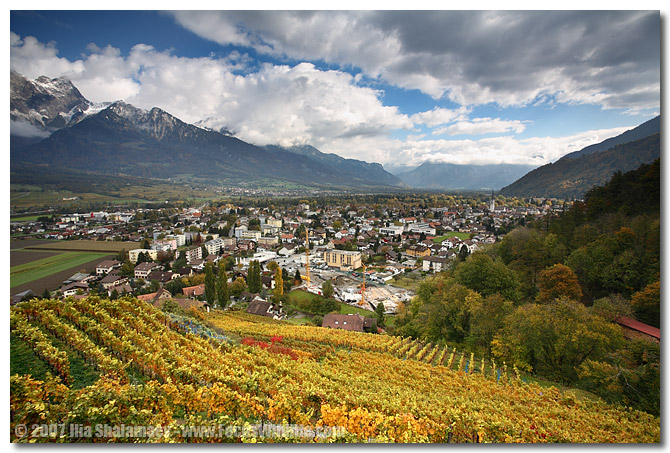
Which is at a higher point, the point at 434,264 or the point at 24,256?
the point at 24,256

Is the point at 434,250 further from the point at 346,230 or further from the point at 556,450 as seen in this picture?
the point at 556,450

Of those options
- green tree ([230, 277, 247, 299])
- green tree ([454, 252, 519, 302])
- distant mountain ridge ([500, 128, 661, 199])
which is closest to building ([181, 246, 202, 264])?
green tree ([230, 277, 247, 299])

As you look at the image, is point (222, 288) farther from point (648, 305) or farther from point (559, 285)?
point (648, 305)

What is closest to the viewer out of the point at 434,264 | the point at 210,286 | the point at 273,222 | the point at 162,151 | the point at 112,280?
the point at 112,280

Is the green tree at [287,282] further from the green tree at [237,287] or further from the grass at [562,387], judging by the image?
the grass at [562,387]

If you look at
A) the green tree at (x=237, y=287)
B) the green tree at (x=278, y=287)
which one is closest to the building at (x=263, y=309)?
the green tree at (x=278, y=287)

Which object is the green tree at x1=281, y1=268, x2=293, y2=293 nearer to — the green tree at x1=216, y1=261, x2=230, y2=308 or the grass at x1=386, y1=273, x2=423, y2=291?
the green tree at x1=216, y1=261, x2=230, y2=308

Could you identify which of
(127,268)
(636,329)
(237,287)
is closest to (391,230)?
(237,287)
